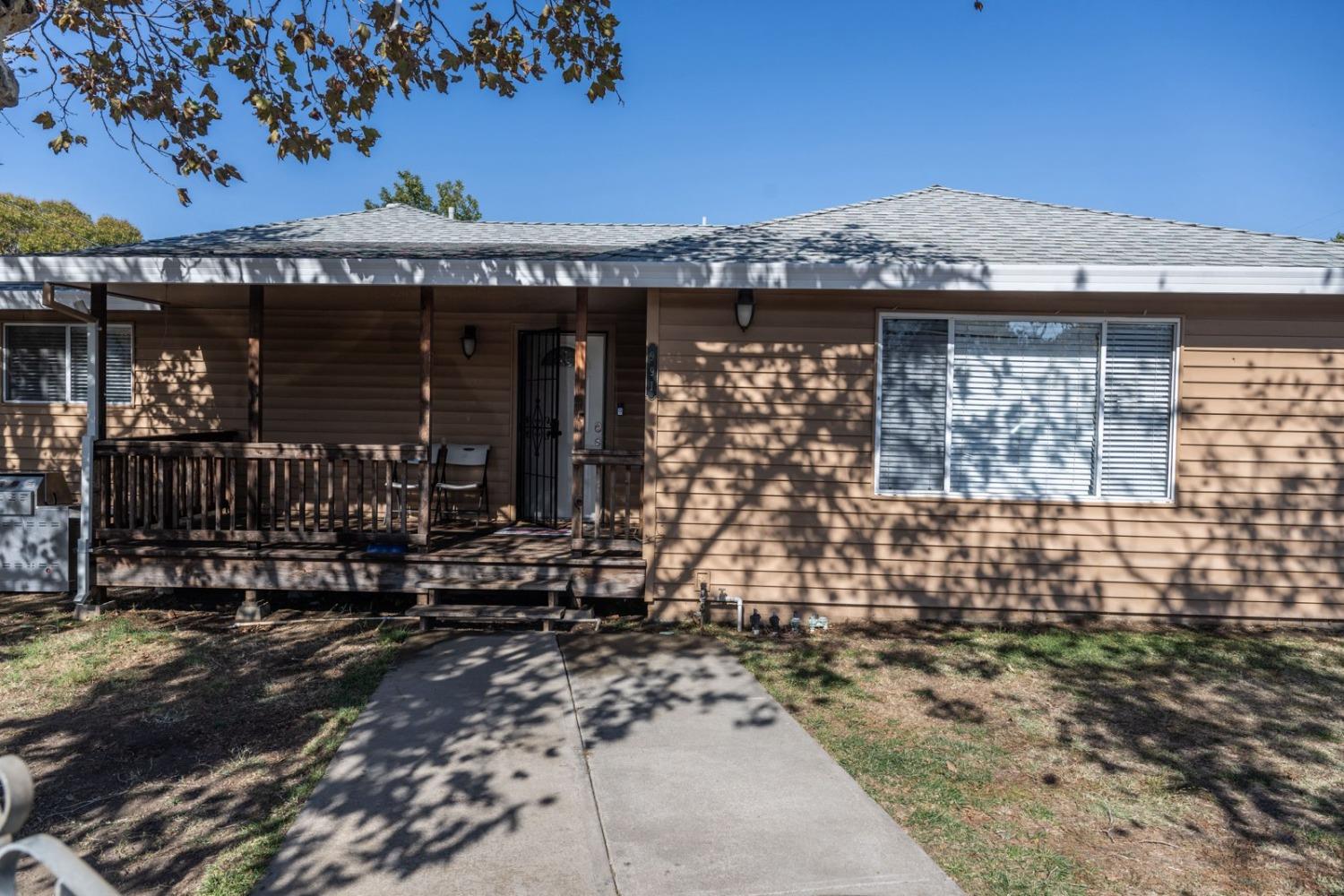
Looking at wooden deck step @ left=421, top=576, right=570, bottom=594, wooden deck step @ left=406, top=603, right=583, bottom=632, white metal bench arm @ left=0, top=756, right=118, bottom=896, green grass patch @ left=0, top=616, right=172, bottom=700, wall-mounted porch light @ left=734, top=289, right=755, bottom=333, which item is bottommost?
green grass patch @ left=0, top=616, right=172, bottom=700

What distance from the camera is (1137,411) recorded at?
6.38 meters

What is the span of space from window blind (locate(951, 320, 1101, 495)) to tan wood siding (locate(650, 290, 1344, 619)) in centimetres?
17

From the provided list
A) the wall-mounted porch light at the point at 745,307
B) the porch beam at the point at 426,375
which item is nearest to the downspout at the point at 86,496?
the porch beam at the point at 426,375

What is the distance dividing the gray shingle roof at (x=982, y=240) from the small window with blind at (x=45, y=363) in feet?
20.0

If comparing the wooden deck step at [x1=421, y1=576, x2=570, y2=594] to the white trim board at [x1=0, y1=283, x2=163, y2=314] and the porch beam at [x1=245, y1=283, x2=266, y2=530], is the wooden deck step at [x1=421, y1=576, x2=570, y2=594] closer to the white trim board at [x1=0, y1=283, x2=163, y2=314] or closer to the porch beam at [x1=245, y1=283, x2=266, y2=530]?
→ the porch beam at [x1=245, y1=283, x2=266, y2=530]

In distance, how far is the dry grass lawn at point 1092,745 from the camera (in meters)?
3.11

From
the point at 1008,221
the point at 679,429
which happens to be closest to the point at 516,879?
the point at 679,429

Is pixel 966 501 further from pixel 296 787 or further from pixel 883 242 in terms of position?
pixel 296 787

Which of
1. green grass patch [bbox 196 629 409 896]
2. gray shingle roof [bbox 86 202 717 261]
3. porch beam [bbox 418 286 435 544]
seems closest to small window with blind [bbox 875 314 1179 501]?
gray shingle roof [bbox 86 202 717 261]

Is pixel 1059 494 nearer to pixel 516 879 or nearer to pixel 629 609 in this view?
pixel 629 609

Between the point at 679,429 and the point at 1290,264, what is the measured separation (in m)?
4.59

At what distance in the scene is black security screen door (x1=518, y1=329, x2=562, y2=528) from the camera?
28.0 ft

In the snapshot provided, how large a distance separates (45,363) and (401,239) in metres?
4.05

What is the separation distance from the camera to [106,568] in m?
6.51
